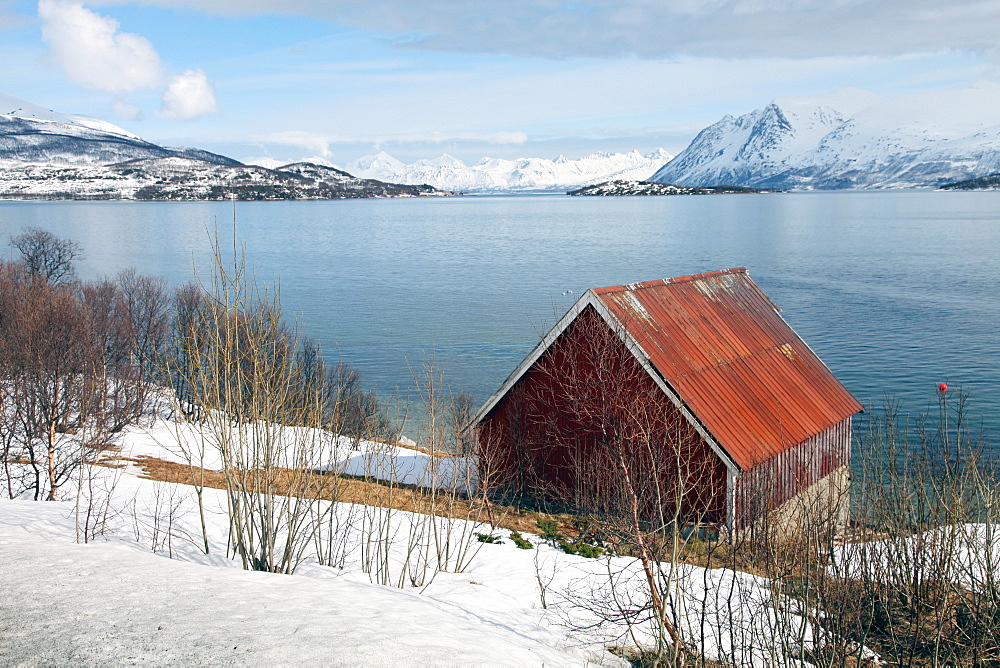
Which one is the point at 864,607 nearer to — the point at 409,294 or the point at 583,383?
the point at 583,383

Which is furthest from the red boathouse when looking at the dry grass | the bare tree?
the bare tree

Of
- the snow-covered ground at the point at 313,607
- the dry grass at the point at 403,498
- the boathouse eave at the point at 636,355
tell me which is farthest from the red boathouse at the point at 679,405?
the snow-covered ground at the point at 313,607

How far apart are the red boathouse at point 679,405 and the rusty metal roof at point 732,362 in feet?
0.14

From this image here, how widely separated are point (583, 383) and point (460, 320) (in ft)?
130

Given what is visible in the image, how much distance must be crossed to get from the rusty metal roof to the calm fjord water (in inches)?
137

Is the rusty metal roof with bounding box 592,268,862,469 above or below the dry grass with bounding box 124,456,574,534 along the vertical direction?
above

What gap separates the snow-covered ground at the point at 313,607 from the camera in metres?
9.25

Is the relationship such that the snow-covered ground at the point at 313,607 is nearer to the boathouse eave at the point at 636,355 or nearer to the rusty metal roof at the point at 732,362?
the boathouse eave at the point at 636,355

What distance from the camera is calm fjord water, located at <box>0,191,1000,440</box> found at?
152 feet

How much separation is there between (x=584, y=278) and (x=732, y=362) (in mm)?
53566

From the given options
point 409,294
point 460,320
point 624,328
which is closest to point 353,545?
point 624,328

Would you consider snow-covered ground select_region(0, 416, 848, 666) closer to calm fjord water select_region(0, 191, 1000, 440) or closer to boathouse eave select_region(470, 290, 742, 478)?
boathouse eave select_region(470, 290, 742, 478)

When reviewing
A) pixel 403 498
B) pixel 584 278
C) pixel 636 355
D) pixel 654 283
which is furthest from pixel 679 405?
pixel 584 278

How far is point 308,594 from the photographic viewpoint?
1175 cm
